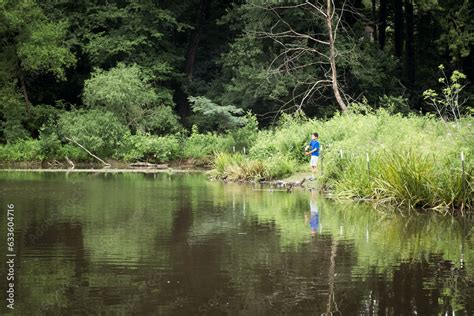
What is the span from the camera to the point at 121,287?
385 inches

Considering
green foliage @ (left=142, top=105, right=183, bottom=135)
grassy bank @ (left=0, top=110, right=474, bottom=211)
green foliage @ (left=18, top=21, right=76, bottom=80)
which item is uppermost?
green foliage @ (left=18, top=21, right=76, bottom=80)

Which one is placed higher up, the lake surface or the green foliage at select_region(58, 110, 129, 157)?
the green foliage at select_region(58, 110, 129, 157)

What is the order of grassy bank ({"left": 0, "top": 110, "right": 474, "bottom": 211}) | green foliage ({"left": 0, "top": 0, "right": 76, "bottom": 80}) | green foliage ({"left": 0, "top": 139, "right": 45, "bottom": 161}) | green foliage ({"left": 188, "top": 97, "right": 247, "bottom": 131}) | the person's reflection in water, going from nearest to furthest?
the person's reflection in water
grassy bank ({"left": 0, "top": 110, "right": 474, "bottom": 211})
green foliage ({"left": 0, "top": 139, "right": 45, "bottom": 161})
green foliage ({"left": 188, "top": 97, "right": 247, "bottom": 131})
green foliage ({"left": 0, "top": 0, "right": 76, "bottom": 80})

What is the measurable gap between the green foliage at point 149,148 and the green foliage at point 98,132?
1.56 ft

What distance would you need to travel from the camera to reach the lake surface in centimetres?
902

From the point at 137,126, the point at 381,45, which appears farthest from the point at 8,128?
the point at 381,45

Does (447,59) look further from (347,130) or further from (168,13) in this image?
(347,130)

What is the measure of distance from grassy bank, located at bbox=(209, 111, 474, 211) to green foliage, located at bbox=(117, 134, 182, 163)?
13410 millimetres

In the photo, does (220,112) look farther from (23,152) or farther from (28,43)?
(28,43)

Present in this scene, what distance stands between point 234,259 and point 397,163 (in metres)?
8.21

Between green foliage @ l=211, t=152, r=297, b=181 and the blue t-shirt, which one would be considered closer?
the blue t-shirt

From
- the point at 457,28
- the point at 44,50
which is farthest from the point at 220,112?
the point at 457,28
